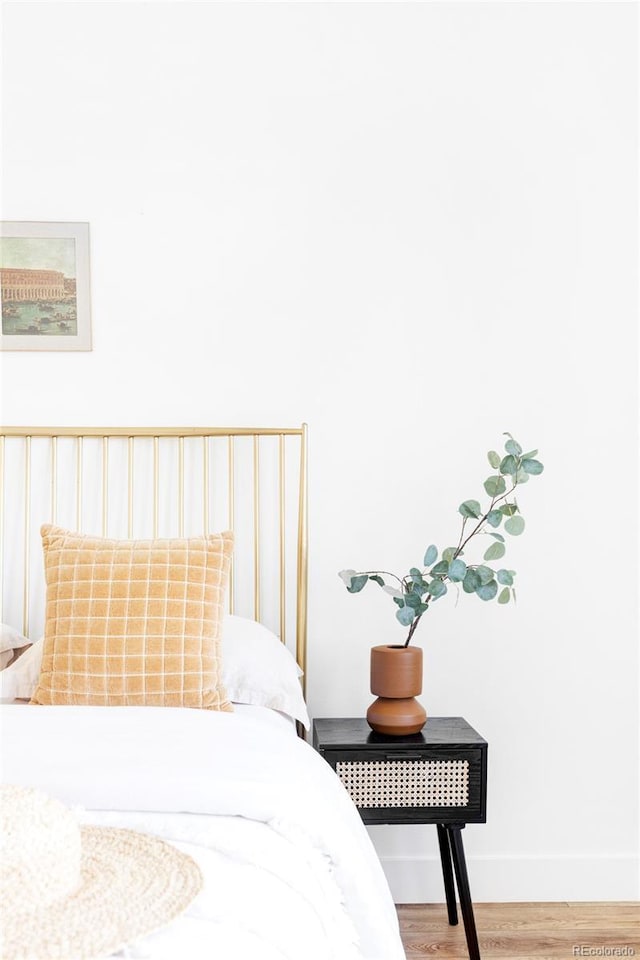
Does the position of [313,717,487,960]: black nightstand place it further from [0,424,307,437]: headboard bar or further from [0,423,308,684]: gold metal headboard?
[0,424,307,437]: headboard bar

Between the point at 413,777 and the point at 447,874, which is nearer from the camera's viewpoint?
the point at 413,777

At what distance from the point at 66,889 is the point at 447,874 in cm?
153

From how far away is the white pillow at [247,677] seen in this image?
1919mm

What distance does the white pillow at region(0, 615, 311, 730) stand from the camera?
192 cm

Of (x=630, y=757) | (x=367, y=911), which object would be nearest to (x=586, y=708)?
(x=630, y=757)

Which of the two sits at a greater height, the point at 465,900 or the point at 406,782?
the point at 406,782

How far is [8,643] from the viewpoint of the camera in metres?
2.15

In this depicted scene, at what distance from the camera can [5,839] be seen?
3.14ft

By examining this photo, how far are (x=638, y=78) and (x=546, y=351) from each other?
2.64ft

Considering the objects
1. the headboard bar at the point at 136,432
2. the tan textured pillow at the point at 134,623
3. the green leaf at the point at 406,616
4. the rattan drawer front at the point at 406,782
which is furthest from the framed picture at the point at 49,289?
the rattan drawer front at the point at 406,782

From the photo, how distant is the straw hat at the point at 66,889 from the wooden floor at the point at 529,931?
1340mm

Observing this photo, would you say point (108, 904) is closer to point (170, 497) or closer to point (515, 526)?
point (515, 526)

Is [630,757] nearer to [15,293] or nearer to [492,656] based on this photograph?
[492,656]

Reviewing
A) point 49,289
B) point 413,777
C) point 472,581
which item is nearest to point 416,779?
point 413,777
